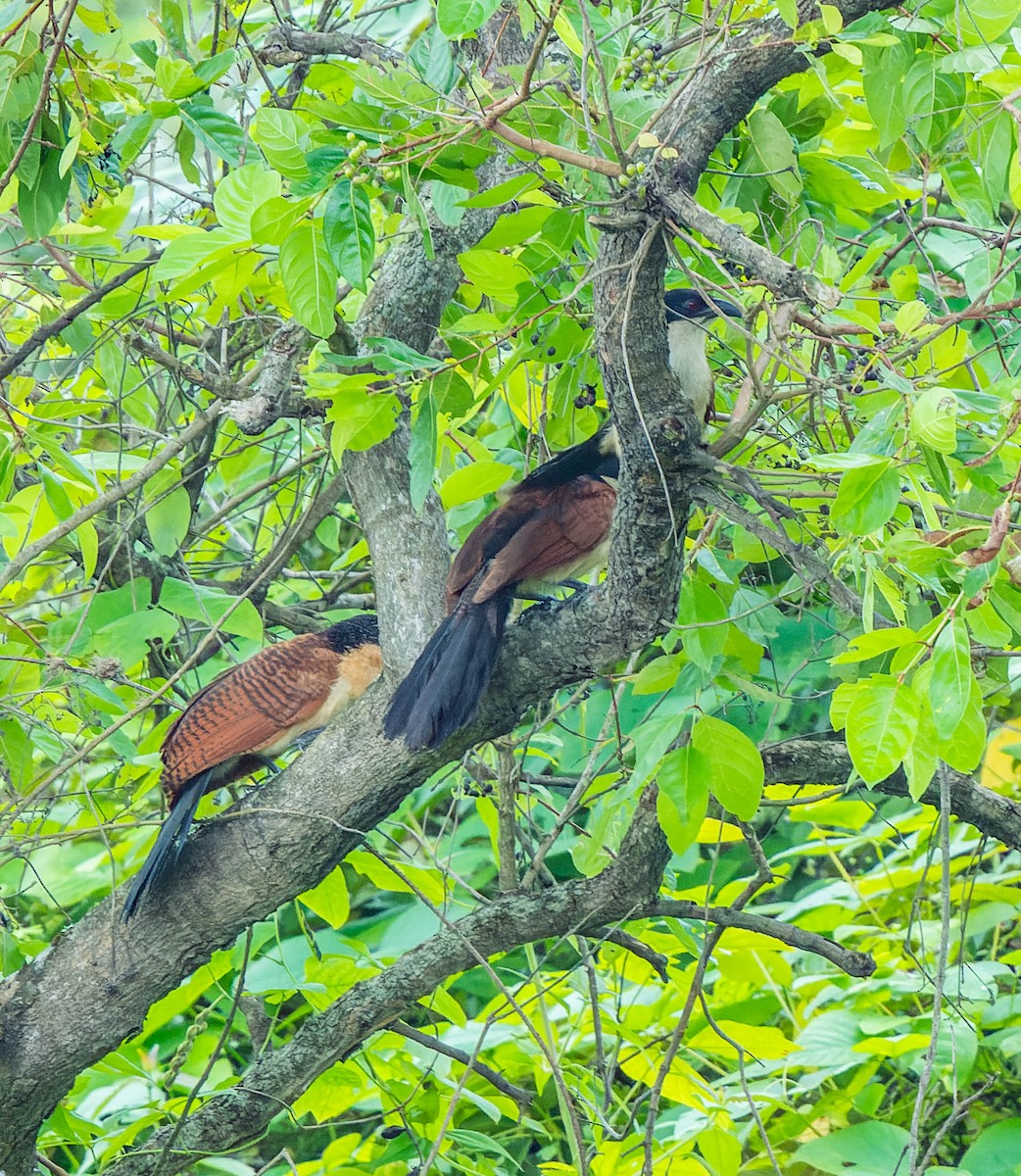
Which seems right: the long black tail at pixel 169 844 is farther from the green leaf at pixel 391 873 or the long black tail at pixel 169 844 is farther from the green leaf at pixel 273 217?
the green leaf at pixel 273 217

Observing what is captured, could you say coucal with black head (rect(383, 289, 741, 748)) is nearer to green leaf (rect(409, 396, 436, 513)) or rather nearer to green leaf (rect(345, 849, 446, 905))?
green leaf (rect(409, 396, 436, 513))

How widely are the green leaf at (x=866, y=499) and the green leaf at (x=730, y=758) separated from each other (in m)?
0.58

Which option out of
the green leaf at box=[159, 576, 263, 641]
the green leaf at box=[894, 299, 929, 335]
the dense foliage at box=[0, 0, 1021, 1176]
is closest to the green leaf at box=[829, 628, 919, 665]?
the dense foliage at box=[0, 0, 1021, 1176]

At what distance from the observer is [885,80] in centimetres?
158

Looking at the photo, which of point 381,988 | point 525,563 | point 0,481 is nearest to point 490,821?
point 381,988

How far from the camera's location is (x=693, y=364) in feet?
7.13

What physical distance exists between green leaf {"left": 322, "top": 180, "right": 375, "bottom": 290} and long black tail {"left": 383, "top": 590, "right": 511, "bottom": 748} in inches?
24.5

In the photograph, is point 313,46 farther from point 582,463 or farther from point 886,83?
point 886,83

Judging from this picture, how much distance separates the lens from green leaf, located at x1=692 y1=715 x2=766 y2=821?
1.60 m

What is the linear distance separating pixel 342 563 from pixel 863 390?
175cm

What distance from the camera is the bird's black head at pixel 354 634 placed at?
7.56ft

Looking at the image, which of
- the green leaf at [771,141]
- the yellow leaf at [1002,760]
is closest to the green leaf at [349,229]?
the green leaf at [771,141]

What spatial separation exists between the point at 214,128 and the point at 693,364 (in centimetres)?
87

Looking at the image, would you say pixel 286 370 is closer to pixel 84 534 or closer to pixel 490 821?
pixel 84 534
